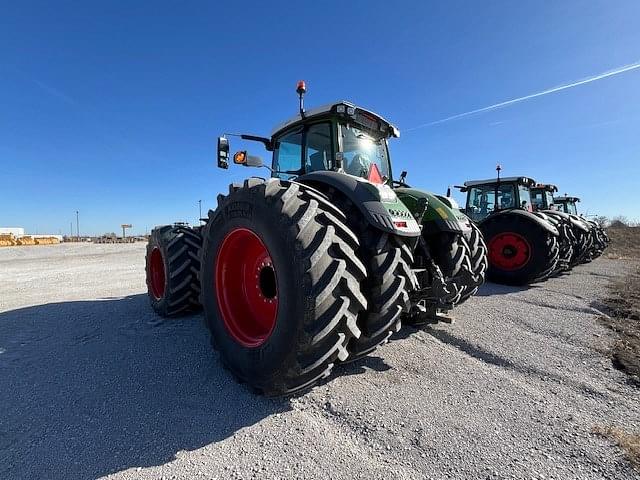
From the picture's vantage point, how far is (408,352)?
2861 millimetres

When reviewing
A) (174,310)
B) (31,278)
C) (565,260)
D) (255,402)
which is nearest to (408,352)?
(255,402)

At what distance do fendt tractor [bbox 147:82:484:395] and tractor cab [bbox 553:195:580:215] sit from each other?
44.5ft

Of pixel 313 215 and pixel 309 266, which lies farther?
pixel 313 215

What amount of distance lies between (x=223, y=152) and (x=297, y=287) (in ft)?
7.37

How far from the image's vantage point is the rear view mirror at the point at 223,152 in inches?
134

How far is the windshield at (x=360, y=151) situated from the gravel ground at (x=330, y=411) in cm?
180

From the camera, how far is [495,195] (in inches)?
355

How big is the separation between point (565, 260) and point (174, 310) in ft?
26.3

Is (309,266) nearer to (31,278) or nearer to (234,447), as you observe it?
(234,447)

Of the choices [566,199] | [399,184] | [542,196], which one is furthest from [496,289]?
[566,199]

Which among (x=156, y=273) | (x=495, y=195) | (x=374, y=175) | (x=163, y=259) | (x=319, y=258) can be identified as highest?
(x=495, y=195)

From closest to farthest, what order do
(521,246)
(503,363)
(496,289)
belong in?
(503,363) < (496,289) < (521,246)

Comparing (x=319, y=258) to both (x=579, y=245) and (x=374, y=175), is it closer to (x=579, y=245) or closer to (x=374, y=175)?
(x=374, y=175)

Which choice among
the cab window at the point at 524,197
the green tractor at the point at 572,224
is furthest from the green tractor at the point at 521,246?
the cab window at the point at 524,197
